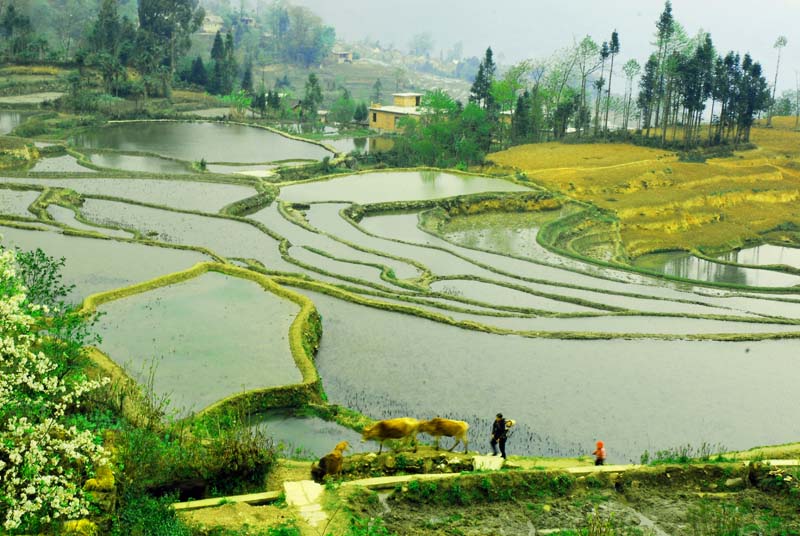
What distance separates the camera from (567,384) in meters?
17.6

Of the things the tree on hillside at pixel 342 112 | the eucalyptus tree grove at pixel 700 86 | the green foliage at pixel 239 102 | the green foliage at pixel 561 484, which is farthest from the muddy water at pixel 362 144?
the green foliage at pixel 561 484

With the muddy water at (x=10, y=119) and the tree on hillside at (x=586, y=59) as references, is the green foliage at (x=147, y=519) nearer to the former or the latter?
the muddy water at (x=10, y=119)

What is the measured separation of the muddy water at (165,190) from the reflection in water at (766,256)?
2332cm

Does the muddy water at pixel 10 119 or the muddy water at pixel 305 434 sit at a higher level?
the muddy water at pixel 10 119

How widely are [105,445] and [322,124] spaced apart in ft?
221

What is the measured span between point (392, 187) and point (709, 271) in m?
17.2

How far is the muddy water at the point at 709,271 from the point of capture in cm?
3378

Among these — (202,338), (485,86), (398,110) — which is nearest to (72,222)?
(202,338)

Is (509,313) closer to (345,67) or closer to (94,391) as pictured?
(94,391)

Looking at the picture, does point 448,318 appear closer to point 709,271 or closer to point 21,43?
point 709,271

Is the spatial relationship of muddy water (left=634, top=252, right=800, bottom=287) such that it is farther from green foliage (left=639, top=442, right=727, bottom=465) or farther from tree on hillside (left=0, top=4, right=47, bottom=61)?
tree on hillside (left=0, top=4, right=47, bottom=61)

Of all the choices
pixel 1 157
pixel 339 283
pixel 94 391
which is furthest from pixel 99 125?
pixel 94 391

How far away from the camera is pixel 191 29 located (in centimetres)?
8750

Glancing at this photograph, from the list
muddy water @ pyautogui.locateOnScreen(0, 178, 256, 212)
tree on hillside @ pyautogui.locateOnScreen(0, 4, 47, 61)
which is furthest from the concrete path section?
tree on hillside @ pyautogui.locateOnScreen(0, 4, 47, 61)
